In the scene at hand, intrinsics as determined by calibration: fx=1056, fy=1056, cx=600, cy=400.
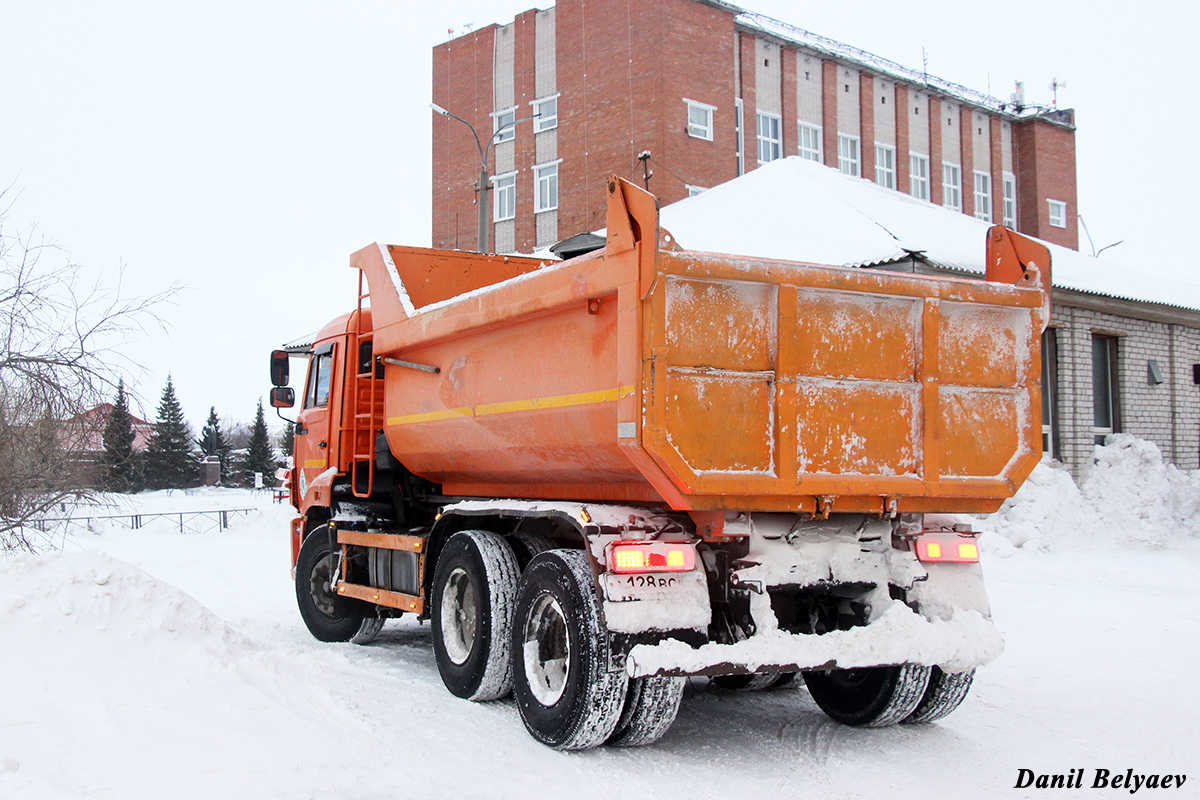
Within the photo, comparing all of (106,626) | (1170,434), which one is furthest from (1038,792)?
(1170,434)

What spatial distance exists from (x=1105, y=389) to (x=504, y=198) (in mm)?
23395

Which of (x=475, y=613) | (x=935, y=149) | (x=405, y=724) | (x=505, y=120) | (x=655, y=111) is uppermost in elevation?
(x=935, y=149)

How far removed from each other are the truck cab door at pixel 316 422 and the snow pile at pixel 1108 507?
1045 cm

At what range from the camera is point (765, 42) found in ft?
121

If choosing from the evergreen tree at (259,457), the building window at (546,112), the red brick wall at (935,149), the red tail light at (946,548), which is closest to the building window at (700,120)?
the building window at (546,112)

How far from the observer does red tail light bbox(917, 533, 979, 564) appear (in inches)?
233

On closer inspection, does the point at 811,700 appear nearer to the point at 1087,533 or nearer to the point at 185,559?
the point at 1087,533

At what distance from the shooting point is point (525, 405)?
638 centimetres

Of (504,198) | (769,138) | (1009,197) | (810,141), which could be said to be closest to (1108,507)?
(769,138)

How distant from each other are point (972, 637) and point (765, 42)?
34.2 m

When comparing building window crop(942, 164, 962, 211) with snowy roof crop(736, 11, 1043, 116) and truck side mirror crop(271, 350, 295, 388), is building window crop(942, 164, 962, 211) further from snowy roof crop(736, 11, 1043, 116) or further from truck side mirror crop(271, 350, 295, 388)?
truck side mirror crop(271, 350, 295, 388)

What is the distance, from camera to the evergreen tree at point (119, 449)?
8.73 metres

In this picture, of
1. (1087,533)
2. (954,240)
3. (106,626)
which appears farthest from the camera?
(954,240)

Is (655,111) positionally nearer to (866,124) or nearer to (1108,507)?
(866,124)
